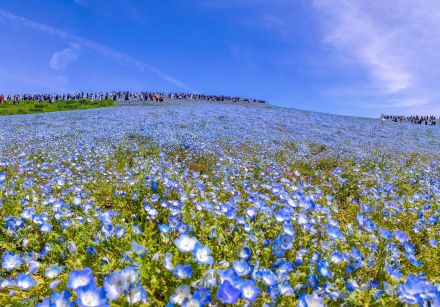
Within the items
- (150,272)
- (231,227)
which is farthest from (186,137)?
(150,272)

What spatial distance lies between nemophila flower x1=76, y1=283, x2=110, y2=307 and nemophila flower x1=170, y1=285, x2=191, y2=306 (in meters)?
0.37

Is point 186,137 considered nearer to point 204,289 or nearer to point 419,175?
point 419,175

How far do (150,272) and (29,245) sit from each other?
167 cm

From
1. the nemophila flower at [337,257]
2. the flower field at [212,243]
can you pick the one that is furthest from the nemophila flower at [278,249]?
the nemophila flower at [337,257]

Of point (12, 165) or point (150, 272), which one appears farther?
point (12, 165)

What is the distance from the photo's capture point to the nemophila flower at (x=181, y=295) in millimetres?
1710

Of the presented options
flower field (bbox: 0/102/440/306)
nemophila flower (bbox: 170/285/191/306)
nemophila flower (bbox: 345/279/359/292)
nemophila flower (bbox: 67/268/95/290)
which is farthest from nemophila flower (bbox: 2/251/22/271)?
nemophila flower (bbox: 345/279/359/292)

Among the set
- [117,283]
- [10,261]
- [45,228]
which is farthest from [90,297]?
[45,228]

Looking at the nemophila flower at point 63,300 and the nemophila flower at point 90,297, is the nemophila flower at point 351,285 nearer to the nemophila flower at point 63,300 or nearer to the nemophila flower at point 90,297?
the nemophila flower at point 90,297

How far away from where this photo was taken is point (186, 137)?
12.1 meters

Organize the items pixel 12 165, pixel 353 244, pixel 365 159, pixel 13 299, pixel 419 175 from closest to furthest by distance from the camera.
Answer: pixel 13 299, pixel 353 244, pixel 12 165, pixel 419 175, pixel 365 159

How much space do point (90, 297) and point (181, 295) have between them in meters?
0.46

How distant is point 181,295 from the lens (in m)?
1.76

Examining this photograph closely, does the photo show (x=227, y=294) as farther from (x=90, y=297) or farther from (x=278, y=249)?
(x=278, y=249)
